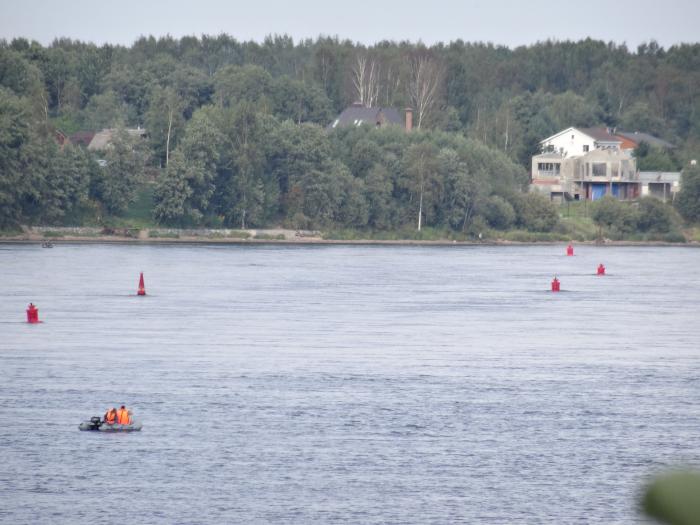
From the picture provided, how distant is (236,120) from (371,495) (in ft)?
391

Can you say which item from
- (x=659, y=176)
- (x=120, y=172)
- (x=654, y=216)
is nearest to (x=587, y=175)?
(x=659, y=176)

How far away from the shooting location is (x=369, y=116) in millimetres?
176000

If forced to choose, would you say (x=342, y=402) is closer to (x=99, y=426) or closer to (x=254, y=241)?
(x=99, y=426)

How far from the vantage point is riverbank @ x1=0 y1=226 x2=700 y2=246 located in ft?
445

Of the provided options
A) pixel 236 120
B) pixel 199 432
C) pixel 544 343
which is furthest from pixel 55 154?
pixel 199 432

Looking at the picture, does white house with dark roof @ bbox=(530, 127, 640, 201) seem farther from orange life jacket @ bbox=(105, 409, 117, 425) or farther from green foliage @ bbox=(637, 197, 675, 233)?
orange life jacket @ bbox=(105, 409, 117, 425)

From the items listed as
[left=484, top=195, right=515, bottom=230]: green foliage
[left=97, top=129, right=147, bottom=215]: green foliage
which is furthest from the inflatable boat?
[left=484, top=195, right=515, bottom=230]: green foliage

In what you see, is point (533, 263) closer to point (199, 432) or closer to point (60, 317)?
point (60, 317)

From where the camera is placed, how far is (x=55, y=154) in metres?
134

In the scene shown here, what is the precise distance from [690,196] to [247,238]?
56.5m

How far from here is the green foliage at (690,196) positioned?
154 meters

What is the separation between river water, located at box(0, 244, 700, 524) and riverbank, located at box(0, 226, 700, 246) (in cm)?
5158

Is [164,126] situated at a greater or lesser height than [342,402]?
greater

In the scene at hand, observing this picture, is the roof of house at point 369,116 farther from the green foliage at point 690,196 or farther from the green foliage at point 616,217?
the green foliage at point 690,196
